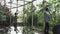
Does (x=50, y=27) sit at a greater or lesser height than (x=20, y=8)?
lesser

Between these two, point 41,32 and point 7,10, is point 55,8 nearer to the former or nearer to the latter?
point 41,32

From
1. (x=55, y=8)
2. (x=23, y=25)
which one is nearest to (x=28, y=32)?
(x=23, y=25)

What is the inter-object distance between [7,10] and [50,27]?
28.6 inches

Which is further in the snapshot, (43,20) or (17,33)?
(17,33)

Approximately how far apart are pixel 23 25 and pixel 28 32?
135 millimetres

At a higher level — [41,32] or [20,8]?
[20,8]

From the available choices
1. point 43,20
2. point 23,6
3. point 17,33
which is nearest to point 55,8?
point 43,20

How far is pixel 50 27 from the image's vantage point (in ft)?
10.0

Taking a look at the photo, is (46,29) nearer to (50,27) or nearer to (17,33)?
(50,27)

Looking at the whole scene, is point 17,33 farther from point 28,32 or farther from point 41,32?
point 41,32

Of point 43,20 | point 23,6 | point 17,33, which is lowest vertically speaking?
point 17,33

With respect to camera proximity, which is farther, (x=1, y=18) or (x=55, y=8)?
(x=1, y=18)

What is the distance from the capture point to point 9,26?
3.31 metres

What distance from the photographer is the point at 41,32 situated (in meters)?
3.12
